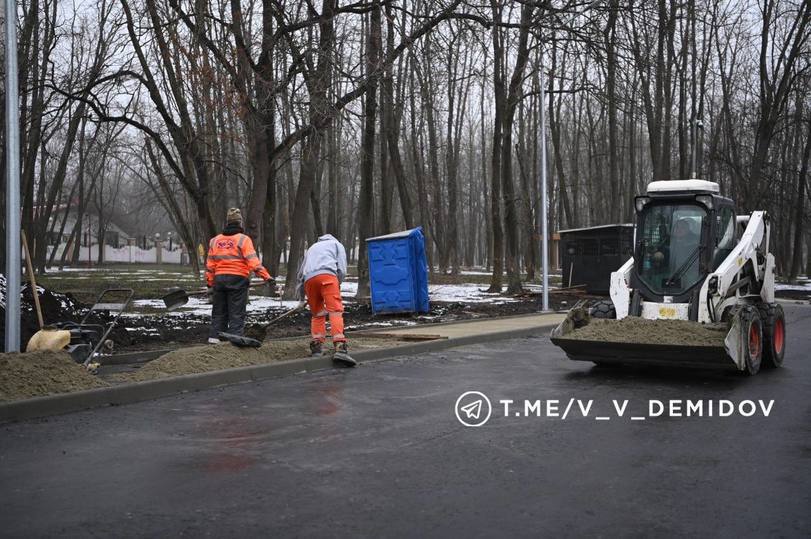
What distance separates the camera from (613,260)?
2947 cm

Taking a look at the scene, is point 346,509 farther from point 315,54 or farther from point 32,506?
point 315,54

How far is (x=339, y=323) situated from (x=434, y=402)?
2.71 metres

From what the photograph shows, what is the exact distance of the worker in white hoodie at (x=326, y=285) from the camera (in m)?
10.5

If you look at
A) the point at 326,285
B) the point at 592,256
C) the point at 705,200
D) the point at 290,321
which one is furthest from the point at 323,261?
the point at 592,256

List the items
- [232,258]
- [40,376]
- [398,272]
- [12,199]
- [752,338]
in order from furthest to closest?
1. [398,272]
2. [232,258]
3. [752,338]
4. [12,199]
5. [40,376]

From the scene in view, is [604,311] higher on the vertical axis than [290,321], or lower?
higher

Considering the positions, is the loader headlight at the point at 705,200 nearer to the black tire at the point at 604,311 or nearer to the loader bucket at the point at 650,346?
the loader bucket at the point at 650,346

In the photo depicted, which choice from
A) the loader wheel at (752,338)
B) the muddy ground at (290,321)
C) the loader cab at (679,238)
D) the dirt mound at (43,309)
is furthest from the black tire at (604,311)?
the dirt mound at (43,309)

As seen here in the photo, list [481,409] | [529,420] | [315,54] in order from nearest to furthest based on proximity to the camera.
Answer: [529,420] < [481,409] < [315,54]

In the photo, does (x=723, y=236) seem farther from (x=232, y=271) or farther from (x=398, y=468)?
(x=398, y=468)

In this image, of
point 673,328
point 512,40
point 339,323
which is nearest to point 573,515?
point 673,328

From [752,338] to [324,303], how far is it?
5427 millimetres

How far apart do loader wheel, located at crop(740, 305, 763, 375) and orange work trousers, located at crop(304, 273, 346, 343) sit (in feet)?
16.1

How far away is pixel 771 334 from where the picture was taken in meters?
10.6
